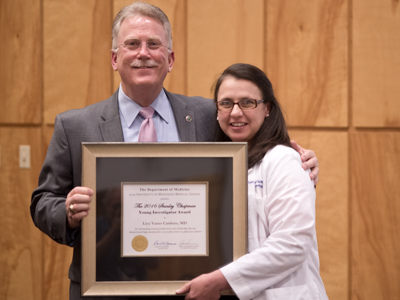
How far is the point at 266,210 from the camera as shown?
4.25ft

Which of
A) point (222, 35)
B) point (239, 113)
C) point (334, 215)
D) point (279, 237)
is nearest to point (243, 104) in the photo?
point (239, 113)

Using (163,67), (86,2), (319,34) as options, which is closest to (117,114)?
(163,67)

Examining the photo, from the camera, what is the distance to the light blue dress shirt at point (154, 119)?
1.58 metres

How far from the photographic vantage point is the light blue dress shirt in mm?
1580

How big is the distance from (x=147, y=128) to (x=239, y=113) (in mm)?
385

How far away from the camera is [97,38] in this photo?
8.88 ft

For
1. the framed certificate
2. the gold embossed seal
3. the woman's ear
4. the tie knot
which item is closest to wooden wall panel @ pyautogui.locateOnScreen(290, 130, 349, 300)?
the woman's ear

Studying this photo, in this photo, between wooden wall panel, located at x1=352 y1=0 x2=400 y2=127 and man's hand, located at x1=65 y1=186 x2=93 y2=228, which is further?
wooden wall panel, located at x1=352 y1=0 x2=400 y2=127

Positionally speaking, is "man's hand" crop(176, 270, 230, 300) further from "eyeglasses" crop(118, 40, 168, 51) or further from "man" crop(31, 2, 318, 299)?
"eyeglasses" crop(118, 40, 168, 51)

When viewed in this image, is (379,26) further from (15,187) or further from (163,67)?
(15,187)

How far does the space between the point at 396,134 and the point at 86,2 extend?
234 cm

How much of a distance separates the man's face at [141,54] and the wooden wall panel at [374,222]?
169 centimetres

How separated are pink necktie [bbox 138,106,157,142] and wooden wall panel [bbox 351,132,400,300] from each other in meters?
1.67

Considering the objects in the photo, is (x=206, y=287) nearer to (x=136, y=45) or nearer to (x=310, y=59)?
(x=136, y=45)
